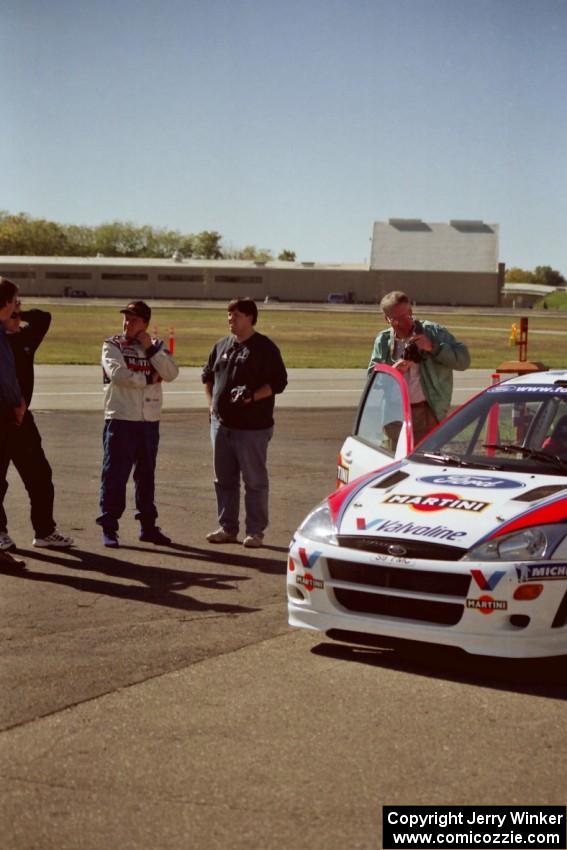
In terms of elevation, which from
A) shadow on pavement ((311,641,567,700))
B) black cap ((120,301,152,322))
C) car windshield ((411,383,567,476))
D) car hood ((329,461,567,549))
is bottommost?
shadow on pavement ((311,641,567,700))

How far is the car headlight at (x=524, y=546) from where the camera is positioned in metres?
6.13

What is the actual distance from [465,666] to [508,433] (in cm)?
166

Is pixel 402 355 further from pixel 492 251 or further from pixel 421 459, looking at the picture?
pixel 492 251

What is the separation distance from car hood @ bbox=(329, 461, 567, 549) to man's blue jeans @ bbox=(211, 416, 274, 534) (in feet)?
8.22

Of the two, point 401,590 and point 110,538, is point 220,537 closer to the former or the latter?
point 110,538

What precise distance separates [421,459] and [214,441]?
270 centimetres

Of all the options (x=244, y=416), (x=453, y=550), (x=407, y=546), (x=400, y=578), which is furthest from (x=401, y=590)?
(x=244, y=416)

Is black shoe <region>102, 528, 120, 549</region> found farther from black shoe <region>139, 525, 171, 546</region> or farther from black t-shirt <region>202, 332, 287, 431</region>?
black t-shirt <region>202, 332, 287, 431</region>

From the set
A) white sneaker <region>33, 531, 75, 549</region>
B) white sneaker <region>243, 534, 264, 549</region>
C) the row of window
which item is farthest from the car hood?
the row of window

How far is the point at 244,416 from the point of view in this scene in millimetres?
9609

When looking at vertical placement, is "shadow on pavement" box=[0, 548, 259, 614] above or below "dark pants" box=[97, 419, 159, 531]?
below

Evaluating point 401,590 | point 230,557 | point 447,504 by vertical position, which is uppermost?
point 447,504

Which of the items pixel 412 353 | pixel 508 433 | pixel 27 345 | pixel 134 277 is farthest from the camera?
pixel 134 277

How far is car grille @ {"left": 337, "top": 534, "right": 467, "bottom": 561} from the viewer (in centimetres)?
620
